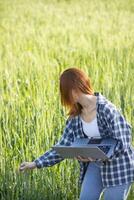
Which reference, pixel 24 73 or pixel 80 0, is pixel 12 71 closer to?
pixel 24 73

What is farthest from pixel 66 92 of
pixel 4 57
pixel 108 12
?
pixel 108 12

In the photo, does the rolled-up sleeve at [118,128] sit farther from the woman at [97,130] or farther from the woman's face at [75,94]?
the woman's face at [75,94]

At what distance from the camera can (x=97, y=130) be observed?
3549mm

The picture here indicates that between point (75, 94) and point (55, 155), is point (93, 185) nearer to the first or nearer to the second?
point (55, 155)

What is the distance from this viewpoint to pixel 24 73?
6.09 meters

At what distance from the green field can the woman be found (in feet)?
2.21

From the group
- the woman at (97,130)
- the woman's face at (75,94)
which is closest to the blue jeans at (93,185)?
the woman at (97,130)

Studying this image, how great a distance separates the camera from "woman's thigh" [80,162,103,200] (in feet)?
11.7

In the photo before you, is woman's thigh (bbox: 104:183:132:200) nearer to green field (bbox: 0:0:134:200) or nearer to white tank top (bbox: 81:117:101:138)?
white tank top (bbox: 81:117:101:138)

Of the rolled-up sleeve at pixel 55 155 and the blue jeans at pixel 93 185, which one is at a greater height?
the rolled-up sleeve at pixel 55 155

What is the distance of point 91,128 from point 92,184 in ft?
0.82

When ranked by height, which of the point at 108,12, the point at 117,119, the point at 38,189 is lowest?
the point at 38,189

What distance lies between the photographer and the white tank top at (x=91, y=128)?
11.6ft

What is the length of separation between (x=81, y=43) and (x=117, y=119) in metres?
4.53
